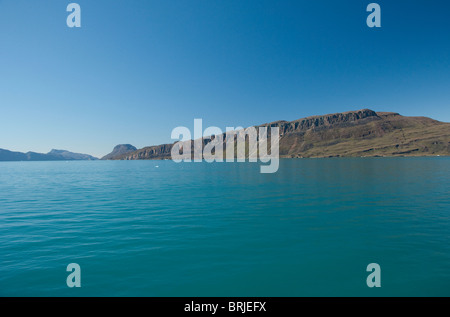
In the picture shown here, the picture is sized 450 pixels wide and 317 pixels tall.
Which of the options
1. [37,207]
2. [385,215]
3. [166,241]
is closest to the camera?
[166,241]

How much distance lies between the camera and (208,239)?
2117 cm

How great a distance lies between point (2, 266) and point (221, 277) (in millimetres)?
16388

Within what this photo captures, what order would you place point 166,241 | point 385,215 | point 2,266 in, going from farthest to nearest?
point 385,215 < point 166,241 < point 2,266

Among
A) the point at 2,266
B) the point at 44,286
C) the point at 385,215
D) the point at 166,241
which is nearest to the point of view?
the point at 44,286

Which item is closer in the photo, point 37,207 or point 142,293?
point 142,293

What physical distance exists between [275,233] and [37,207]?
3944cm
